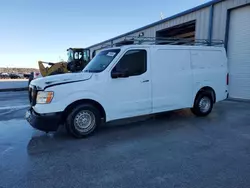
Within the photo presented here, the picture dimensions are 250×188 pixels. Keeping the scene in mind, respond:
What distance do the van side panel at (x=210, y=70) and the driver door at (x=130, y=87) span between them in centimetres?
184

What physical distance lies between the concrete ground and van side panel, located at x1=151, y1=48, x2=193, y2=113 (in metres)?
0.66

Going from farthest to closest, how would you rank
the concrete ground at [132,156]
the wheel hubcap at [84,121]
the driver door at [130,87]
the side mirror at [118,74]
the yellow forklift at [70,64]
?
the yellow forklift at [70,64] → the driver door at [130,87] → the side mirror at [118,74] → the wheel hubcap at [84,121] → the concrete ground at [132,156]

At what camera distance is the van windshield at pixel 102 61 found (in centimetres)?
496

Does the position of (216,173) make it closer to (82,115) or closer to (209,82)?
(82,115)

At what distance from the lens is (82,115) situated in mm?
4648

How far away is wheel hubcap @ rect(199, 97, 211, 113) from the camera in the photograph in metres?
6.57

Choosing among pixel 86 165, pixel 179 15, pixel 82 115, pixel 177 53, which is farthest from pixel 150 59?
pixel 179 15

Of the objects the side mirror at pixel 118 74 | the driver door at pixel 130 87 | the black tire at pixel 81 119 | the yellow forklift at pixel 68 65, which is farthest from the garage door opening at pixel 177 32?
the black tire at pixel 81 119

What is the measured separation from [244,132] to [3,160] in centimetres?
532

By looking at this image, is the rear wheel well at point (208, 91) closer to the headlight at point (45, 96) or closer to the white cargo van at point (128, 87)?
the white cargo van at point (128, 87)

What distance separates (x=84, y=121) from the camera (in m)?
4.69

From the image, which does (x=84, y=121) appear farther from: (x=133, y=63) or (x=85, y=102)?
(x=133, y=63)

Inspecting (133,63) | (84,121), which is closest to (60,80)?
(84,121)

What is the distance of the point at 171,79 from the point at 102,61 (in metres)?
2.04
